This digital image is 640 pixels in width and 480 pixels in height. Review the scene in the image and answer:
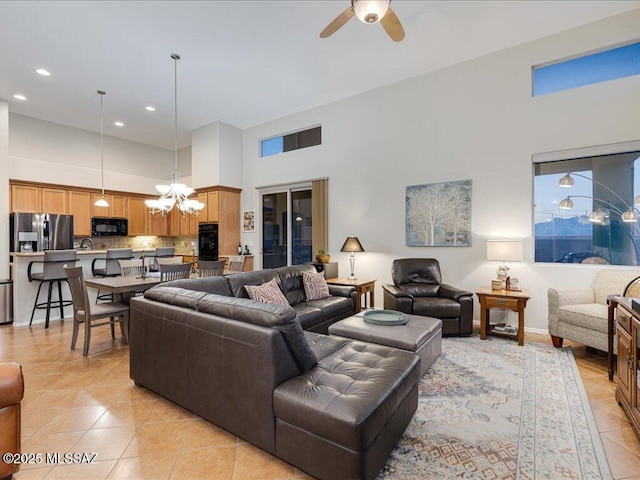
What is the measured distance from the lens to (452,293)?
4.14m

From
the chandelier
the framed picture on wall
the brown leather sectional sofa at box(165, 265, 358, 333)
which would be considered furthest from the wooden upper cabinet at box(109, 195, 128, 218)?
the brown leather sectional sofa at box(165, 265, 358, 333)

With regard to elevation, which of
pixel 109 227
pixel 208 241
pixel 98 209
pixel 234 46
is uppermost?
pixel 234 46

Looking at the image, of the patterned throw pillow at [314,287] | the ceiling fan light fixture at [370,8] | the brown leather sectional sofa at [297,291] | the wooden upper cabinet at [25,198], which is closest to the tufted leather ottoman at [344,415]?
the brown leather sectional sofa at [297,291]

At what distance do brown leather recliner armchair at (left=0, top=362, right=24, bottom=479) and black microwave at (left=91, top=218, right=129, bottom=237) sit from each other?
660 centimetres

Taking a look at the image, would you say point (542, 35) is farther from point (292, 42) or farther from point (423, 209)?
point (292, 42)

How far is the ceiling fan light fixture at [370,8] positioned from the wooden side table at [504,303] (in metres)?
3.27

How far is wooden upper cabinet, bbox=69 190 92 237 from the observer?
682 centimetres

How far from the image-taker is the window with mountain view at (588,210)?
381 cm

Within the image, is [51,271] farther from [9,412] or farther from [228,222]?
[9,412]

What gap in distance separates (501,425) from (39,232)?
7469mm

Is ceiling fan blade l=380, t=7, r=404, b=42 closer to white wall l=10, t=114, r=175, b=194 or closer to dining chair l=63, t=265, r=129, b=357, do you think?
dining chair l=63, t=265, r=129, b=357

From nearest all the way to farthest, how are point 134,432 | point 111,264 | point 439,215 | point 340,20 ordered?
point 134,432
point 340,20
point 439,215
point 111,264

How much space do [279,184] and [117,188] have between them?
13.4 ft

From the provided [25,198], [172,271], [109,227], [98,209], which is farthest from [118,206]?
[172,271]
